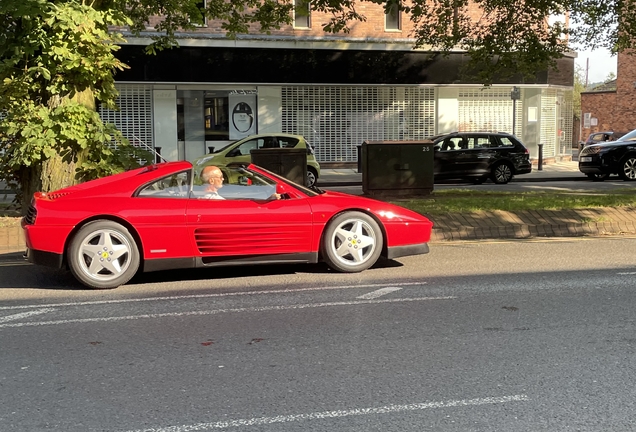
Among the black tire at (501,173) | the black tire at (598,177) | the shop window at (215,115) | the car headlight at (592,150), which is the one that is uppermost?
Result: the shop window at (215,115)

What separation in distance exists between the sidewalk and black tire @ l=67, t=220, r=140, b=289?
2682 mm

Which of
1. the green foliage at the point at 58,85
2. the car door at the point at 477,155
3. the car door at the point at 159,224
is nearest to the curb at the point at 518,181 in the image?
the car door at the point at 477,155

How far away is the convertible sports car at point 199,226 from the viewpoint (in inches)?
282

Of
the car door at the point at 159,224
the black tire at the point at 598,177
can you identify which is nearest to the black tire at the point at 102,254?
the car door at the point at 159,224

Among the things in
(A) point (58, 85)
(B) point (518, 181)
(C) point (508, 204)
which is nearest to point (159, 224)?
(A) point (58, 85)

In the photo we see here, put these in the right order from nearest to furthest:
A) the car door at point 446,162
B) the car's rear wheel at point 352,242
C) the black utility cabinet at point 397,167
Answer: the car's rear wheel at point 352,242
the black utility cabinet at point 397,167
the car door at point 446,162

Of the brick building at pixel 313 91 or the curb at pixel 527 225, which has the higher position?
the brick building at pixel 313 91

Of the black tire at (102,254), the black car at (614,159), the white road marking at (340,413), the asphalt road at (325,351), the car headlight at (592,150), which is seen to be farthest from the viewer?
the car headlight at (592,150)

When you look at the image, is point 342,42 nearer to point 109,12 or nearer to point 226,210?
point 109,12

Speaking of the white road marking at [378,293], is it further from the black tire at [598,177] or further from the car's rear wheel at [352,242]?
the black tire at [598,177]

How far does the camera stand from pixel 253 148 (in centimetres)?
1972

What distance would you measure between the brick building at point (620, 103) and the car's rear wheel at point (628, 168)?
23.5 metres

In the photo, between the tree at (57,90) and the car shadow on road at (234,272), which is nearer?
the car shadow on road at (234,272)

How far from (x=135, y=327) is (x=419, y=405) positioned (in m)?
2.65
